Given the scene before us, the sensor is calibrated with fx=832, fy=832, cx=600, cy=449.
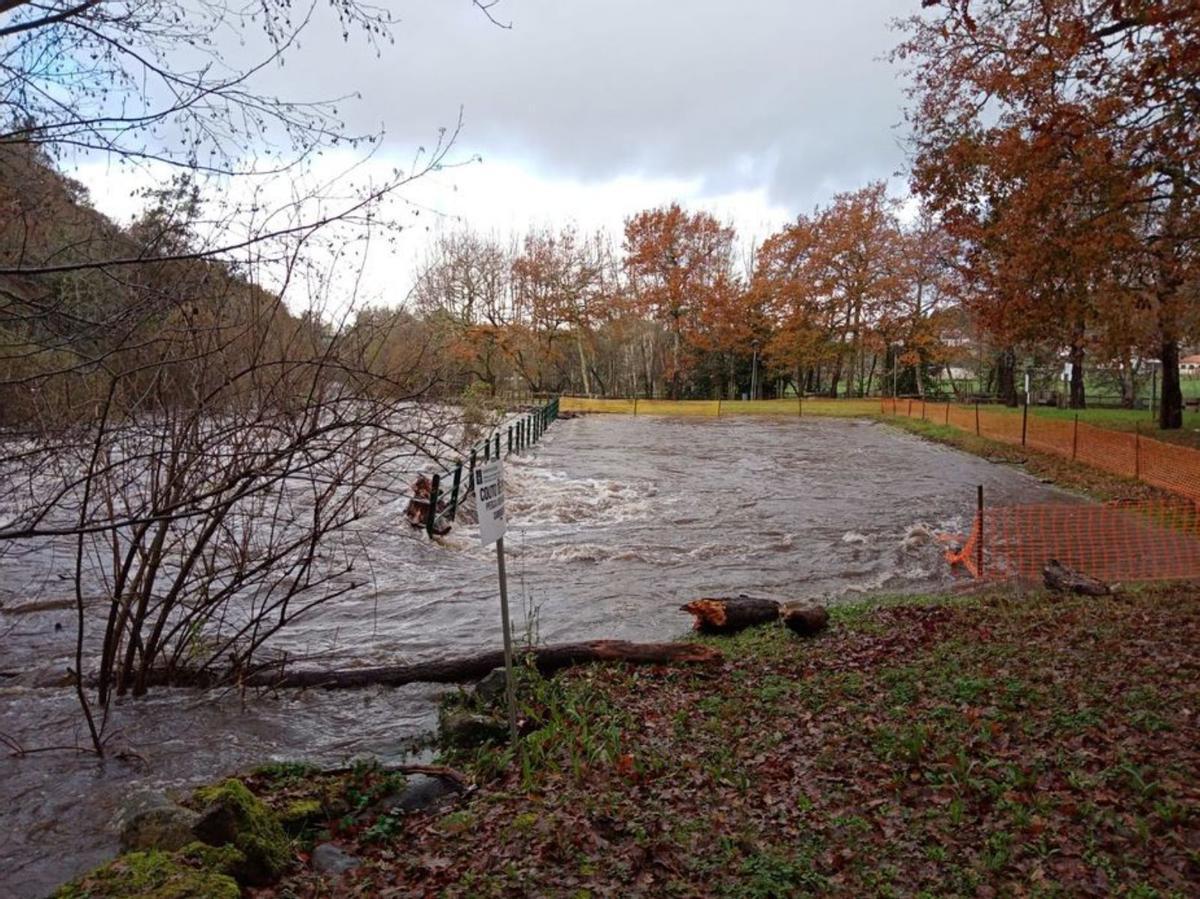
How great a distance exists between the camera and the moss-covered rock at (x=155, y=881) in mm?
3438

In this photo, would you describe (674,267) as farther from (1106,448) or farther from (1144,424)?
(1106,448)

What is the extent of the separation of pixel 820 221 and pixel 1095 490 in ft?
137

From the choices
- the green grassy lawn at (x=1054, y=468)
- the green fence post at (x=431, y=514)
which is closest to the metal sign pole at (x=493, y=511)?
the green fence post at (x=431, y=514)

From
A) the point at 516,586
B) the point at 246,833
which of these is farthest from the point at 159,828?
the point at 516,586

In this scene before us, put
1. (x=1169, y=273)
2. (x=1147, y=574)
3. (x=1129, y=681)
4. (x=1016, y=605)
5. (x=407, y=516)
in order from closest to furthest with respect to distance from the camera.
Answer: (x=1129, y=681), (x=1016, y=605), (x=1147, y=574), (x=407, y=516), (x=1169, y=273)

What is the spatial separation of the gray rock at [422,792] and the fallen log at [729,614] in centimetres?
412

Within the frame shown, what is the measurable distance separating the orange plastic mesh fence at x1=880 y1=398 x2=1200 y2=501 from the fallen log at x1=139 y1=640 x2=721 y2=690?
38.0ft

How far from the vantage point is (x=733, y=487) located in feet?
66.3

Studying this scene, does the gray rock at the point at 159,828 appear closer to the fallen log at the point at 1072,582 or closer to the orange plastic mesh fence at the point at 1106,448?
the fallen log at the point at 1072,582

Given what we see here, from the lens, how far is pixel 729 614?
8734mm

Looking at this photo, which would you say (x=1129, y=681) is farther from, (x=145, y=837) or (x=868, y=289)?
(x=868, y=289)

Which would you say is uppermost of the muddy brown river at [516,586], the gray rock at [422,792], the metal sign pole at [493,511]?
the metal sign pole at [493,511]

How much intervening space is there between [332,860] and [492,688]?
243 centimetres

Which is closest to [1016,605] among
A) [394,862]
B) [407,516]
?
[394,862]
